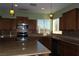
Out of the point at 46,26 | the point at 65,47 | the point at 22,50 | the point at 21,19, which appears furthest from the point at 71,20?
the point at 21,19

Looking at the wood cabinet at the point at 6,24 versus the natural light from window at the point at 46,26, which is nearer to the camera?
the wood cabinet at the point at 6,24

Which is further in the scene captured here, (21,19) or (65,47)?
(21,19)

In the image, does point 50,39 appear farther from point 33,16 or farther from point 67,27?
point 33,16

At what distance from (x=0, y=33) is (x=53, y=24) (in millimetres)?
2572

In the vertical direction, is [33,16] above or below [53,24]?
above

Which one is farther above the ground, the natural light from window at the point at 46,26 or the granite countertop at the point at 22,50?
the natural light from window at the point at 46,26

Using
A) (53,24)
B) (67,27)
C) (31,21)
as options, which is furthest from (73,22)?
(31,21)

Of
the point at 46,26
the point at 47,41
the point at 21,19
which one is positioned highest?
the point at 21,19

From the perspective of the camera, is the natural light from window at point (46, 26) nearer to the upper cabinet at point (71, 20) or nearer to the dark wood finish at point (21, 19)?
the dark wood finish at point (21, 19)

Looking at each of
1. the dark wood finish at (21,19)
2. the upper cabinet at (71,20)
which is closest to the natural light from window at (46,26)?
the dark wood finish at (21,19)

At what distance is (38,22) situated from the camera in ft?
21.1

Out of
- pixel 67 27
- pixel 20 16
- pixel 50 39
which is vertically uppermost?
pixel 20 16

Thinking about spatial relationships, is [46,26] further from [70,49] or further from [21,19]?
[70,49]

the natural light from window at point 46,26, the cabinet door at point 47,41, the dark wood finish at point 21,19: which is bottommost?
the cabinet door at point 47,41
